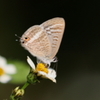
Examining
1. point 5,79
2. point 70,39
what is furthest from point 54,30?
point 70,39

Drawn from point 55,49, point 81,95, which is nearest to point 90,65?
point 81,95

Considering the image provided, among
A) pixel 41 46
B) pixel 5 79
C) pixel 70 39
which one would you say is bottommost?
pixel 70 39

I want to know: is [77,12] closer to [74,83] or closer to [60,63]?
[60,63]

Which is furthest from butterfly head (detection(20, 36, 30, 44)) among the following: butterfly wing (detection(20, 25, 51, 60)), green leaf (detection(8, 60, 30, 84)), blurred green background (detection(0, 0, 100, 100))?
blurred green background (detection(0, 0, 100, 100))

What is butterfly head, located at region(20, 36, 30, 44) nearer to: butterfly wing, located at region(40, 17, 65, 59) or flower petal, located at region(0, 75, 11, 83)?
butterfly wing, located at region(40, 17, 65, 59)

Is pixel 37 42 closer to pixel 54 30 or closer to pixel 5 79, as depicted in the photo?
pixel 54 30

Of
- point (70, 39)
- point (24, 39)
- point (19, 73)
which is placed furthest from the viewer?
point (70, 39)

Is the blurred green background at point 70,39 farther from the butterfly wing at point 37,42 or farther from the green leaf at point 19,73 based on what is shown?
the green leaf at point 19,73
